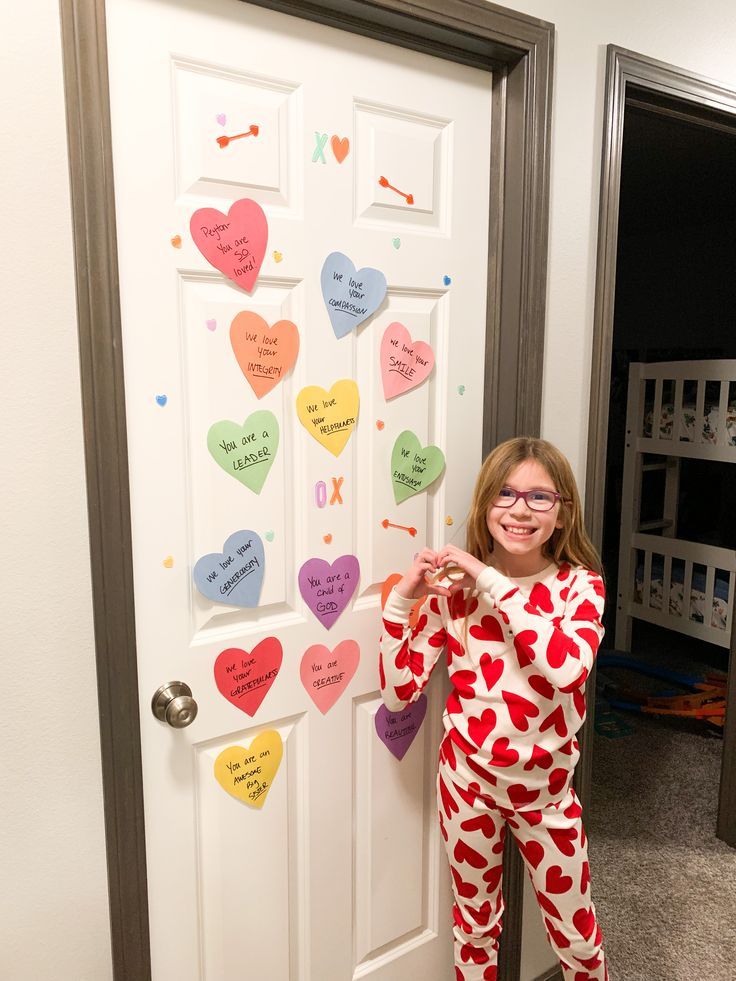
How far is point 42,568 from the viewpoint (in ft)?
3.44

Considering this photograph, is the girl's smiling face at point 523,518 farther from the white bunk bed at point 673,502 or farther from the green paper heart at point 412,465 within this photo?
the white bunk bed at point 673,502

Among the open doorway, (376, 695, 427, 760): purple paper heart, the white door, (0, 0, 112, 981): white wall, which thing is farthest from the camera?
the open doorway

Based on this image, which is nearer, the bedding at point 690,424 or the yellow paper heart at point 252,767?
the yellow paper heart at point 252,767

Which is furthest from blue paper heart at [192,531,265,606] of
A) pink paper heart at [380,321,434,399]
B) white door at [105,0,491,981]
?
pink paper heart at [380,321,434,399]

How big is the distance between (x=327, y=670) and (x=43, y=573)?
56cm

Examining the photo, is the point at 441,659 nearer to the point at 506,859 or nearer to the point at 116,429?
the point at 506,859

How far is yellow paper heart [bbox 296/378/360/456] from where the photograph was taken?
4.26ft

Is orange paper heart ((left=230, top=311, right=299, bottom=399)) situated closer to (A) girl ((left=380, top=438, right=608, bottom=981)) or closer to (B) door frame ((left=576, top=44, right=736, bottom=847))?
(A) girl ((left=380, top=438, right=608, bottom=981))

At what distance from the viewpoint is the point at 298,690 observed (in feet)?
4.45

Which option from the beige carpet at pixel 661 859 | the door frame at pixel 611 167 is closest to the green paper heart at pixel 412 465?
the door frame at pixel 611 167

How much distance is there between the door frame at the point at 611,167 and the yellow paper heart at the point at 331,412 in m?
0.58

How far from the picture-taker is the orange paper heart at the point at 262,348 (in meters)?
1.21

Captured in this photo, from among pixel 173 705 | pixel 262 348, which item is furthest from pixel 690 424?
pixel 173 705

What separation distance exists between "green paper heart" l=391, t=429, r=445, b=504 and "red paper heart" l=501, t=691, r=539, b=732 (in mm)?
426
